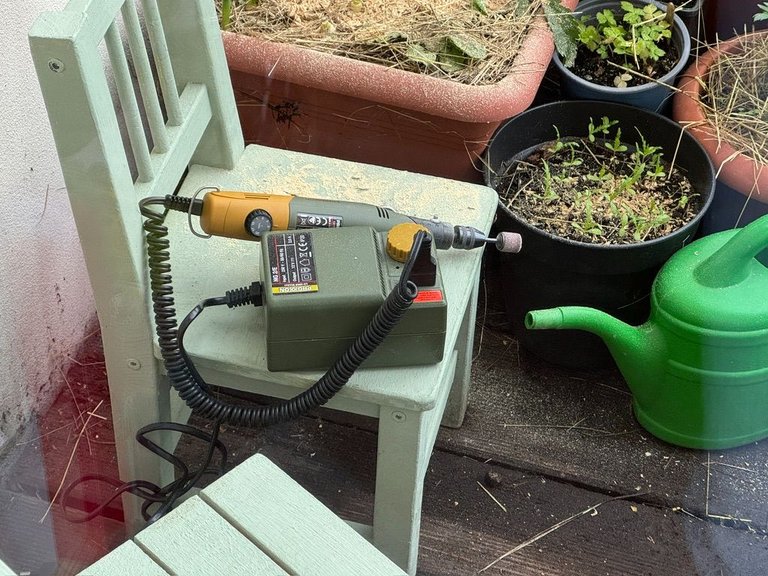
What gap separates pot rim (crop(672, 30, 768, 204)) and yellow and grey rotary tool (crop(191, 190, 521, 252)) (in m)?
0.75

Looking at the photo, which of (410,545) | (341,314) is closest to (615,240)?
(410,545)

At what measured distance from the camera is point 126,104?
1.08 meters

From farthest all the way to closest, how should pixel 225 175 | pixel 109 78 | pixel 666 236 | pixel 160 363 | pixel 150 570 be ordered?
pixel 666 236, pixel 109 78, pixel 225 175, pixel 160 363, pixel 150 570

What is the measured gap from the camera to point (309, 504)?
0.91m

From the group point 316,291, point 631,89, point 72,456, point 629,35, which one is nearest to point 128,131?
point 316,291

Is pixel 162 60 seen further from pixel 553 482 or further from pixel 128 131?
pixel 553 482

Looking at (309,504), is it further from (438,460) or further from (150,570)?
(438,460)

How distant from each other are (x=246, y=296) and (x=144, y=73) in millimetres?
281

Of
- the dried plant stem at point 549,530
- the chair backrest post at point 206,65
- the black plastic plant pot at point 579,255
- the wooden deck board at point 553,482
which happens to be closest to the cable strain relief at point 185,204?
the chair backrest post at point 206,65

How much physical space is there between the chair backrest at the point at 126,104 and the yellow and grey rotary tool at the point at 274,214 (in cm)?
8

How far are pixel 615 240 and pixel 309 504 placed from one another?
86cm

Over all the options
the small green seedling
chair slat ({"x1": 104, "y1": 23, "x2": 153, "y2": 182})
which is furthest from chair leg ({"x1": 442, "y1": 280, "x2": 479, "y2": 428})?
the small green seedling

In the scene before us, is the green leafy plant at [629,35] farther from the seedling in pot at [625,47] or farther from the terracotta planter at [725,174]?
the terracotta planter at [725,174]

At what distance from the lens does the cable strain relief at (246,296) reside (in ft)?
3.57
